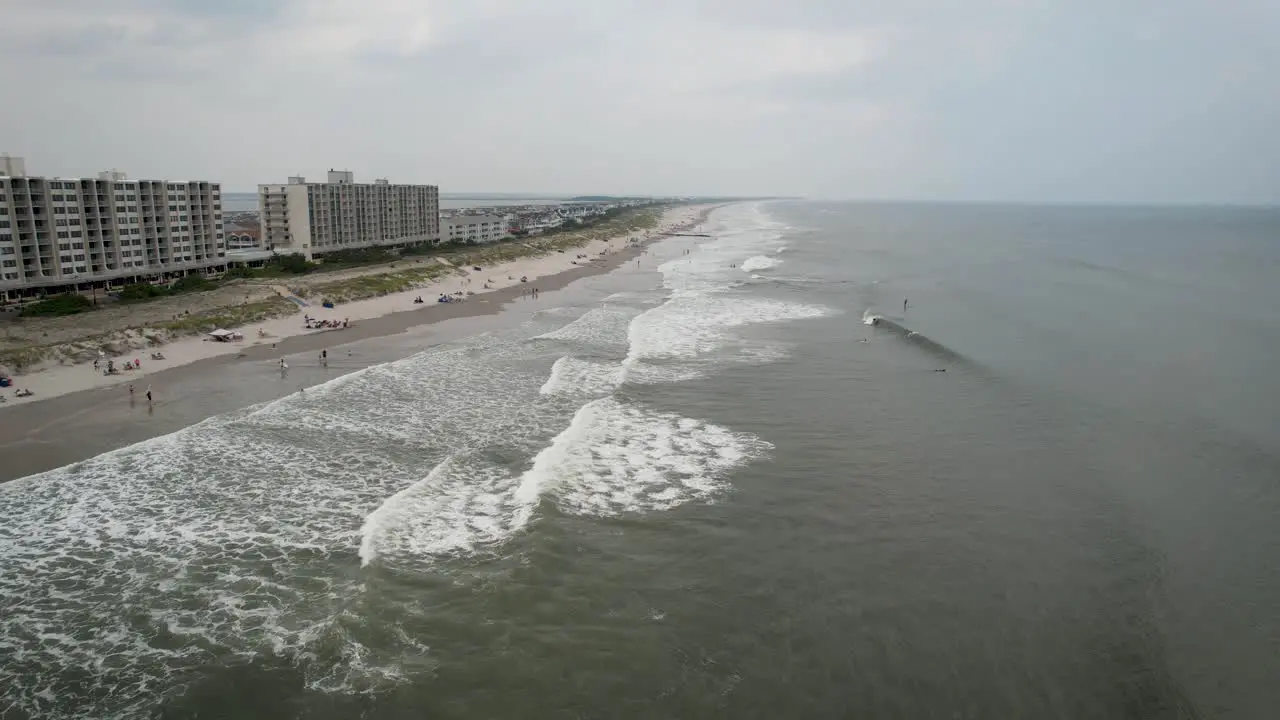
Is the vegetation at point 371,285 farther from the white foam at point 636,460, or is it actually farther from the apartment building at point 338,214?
the white foam at point 636,460

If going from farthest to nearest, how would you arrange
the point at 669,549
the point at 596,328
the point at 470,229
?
the point at 470,229, the point at 596,328, the point at 669,549

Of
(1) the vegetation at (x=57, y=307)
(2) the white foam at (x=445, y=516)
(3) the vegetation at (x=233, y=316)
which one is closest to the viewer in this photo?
(2) the white foam at (x=445, y=516)

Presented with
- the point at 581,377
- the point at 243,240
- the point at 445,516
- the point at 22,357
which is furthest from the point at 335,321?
the point at 243,240

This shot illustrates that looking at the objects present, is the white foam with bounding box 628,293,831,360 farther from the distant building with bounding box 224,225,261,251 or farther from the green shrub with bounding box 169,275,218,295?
the distant building with bounding box 224,225,261,251

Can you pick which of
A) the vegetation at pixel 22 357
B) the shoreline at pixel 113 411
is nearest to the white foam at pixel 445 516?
the shoreline at pixel 113 411

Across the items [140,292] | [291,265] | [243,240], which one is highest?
[243,240]

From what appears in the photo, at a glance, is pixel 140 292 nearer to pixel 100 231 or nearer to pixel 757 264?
pixel 100 231

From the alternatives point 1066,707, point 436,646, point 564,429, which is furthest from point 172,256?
point 1066,707

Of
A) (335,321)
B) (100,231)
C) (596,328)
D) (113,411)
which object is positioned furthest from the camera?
Result: (100,231)
